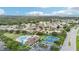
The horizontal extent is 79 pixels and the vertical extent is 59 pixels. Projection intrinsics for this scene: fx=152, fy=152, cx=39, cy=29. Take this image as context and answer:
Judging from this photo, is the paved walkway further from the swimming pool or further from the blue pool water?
the swimming pool

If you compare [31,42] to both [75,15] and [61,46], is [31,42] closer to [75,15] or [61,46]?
[61,46]

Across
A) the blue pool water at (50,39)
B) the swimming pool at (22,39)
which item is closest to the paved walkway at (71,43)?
the blue pool water at (50,39)

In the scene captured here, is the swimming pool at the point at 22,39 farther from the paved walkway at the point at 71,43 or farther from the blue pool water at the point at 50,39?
the paved walkway at the point at 71,43

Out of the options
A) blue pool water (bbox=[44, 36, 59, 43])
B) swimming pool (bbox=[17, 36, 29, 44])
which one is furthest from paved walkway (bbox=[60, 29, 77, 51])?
swimming pool (bbox=[17, 36, 29, 44])

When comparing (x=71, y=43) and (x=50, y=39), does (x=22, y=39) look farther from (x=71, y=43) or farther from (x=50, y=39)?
(x=71, y=43)

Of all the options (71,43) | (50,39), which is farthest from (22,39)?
(71,43)

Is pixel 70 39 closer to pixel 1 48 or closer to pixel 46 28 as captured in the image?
pixel 46 28
